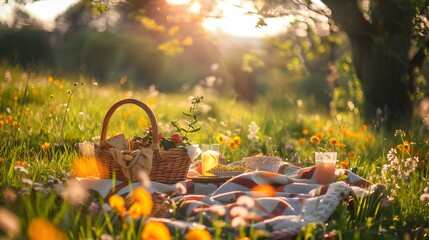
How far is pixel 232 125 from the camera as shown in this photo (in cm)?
738

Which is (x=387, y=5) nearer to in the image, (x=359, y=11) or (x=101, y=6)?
(x=359, y=11)

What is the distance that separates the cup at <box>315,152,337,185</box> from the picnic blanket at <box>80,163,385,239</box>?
9 centimetres

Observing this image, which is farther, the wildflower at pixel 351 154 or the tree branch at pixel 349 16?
the tree branch at pixel 349 16

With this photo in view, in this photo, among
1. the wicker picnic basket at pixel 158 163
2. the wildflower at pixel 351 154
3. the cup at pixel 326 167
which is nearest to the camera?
the wicker picnic basket at pixel 158 163

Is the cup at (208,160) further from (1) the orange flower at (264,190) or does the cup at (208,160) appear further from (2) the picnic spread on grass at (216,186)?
(1) the orange flower at (264,190)

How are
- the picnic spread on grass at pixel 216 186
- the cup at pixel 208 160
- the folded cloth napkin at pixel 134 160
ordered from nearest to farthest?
the picnic spread on grass at pixel 216 186 < the folded cloth napkin at pixel 134 160 < the cup at pixel 208 160

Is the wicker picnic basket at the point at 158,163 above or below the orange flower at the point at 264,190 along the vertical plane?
above

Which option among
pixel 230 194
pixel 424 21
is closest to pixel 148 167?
pixel 230 194

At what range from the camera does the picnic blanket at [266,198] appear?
3168mm

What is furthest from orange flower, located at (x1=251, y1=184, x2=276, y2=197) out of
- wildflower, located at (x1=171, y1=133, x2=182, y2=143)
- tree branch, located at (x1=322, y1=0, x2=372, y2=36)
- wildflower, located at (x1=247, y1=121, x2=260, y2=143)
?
tree branch, located at (x1=322, y1=0, x2=372, y2=36)

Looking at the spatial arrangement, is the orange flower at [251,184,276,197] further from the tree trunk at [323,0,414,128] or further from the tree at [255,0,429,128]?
the tree trunk at [323,0,414,128]

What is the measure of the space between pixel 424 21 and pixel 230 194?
3174mm

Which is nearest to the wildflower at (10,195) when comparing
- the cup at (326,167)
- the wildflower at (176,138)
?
the wildflower at (176,138)

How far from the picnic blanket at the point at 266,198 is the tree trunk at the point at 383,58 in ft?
11.3
